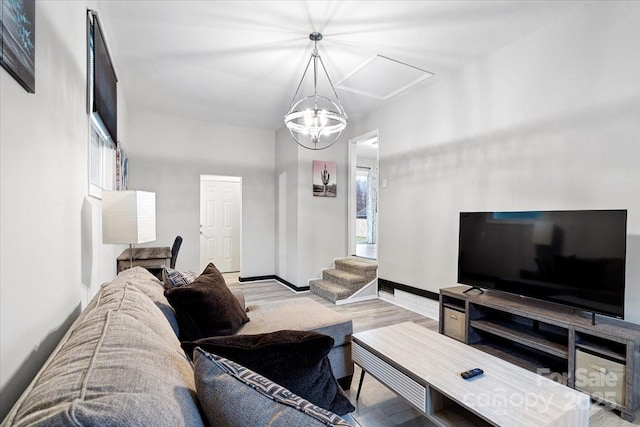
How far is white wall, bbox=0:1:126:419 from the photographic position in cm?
94

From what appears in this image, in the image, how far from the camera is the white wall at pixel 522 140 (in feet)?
7.21

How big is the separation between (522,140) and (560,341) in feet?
5.60

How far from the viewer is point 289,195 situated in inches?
210

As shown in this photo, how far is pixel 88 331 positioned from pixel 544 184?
3.21 meters

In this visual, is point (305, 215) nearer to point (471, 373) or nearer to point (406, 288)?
point (406, 288)

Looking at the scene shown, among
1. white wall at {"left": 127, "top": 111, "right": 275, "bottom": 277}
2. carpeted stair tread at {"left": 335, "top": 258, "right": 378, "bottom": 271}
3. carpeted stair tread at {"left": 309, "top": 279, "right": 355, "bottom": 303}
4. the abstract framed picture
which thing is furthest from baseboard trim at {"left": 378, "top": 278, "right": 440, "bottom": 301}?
the abstract framed picture

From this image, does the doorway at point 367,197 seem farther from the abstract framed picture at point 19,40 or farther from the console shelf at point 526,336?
the abstract framed picture at point 19,40

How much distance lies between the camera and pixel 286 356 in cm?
103

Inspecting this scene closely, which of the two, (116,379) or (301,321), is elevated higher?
(116,379)

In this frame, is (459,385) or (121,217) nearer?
(459,385)

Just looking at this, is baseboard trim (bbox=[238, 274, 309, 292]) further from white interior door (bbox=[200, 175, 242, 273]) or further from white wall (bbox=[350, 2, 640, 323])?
white wall (bbox=[350, 2, 640, 323])

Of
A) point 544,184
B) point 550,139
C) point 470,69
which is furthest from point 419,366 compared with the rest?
point 470,69

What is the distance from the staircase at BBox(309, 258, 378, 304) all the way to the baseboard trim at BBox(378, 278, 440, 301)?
13 centimetres

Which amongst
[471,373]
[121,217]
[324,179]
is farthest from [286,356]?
[324,179]
